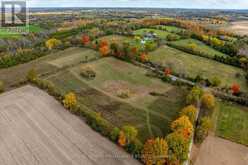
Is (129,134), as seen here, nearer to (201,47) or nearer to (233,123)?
(233,123)

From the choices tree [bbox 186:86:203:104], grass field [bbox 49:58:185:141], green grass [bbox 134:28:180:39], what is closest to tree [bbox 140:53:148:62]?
grass field [bbox 49:58:185:141]

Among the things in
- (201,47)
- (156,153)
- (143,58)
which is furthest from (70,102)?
(201,47)

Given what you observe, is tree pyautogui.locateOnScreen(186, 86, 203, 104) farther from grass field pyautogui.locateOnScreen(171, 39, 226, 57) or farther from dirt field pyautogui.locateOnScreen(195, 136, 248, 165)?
grass field pyautogui.locateOnScreen(171, 39, 226, 57)

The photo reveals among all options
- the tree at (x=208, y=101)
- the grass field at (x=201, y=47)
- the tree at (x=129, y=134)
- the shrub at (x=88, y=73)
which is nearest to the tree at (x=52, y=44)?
the shrub at (x=88, y=73)

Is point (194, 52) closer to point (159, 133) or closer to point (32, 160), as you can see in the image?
point (159, 133)

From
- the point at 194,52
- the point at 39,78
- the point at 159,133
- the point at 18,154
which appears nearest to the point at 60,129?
the point at 18,154
